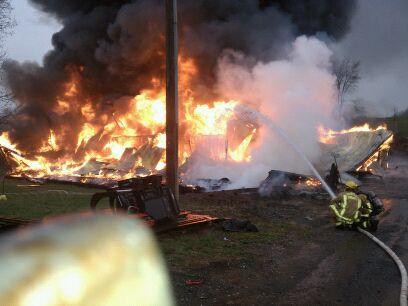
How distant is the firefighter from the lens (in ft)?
26.7

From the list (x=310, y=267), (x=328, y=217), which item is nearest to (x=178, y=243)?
(x=310, y=267)

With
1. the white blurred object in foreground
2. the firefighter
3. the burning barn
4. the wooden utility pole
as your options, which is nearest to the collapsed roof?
the burning barn

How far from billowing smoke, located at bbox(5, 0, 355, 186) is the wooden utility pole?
7.28 meters

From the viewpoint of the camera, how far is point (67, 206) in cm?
1131

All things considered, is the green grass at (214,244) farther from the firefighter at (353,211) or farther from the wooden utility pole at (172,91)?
the wooden utility pole at (172,91)

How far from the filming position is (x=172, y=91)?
28.6ft

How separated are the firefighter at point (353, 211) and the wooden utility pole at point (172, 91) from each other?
3.43 m

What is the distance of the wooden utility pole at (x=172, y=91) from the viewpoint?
8680 millimetres

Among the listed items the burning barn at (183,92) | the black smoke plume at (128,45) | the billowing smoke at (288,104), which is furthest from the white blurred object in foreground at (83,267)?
the black smoke plume at (128,45)

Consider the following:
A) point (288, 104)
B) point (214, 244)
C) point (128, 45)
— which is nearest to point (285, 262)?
point (214, 244)

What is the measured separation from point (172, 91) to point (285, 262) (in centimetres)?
430

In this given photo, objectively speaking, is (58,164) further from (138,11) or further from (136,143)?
(138,11)

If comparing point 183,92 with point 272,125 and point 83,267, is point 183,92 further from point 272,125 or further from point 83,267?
point 83,267

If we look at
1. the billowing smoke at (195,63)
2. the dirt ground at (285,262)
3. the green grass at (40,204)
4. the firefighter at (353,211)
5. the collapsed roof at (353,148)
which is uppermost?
the billowing smoke at (195,63)
